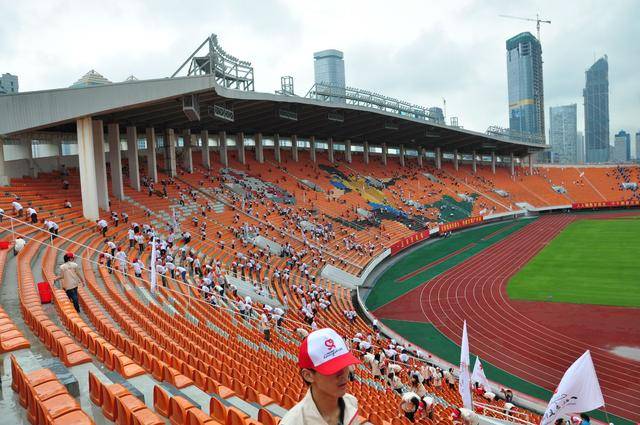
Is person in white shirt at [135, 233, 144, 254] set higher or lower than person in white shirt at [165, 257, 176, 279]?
higher

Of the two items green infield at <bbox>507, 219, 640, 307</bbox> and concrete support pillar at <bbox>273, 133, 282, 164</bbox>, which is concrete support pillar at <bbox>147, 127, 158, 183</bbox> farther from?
green infield at <bbox>507, 219, 640, 307</bbox>

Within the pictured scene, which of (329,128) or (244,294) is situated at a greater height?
(329,128)

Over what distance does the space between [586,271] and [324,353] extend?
30.6m

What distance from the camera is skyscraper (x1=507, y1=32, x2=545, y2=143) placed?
158375 mm

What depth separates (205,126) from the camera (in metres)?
37.1

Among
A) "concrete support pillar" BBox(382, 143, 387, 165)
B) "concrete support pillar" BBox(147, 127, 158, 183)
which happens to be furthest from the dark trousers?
"concrete support pillar" BBox(382, 143, 387, 165)

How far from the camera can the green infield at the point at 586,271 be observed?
2311 cm

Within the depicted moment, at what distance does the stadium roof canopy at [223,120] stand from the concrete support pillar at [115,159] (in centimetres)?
60

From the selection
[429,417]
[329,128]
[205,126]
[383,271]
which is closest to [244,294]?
[429,417]

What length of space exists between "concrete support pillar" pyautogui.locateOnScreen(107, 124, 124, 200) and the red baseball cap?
2610 centimetres

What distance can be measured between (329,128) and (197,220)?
2297 cm

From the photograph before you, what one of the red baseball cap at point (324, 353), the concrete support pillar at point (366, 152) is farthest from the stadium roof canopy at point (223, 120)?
the red baseball cap at point (324, 353)

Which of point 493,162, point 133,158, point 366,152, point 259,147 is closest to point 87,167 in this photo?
→ point 133,158

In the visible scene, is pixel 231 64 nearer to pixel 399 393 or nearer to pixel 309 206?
pixel 309 206
